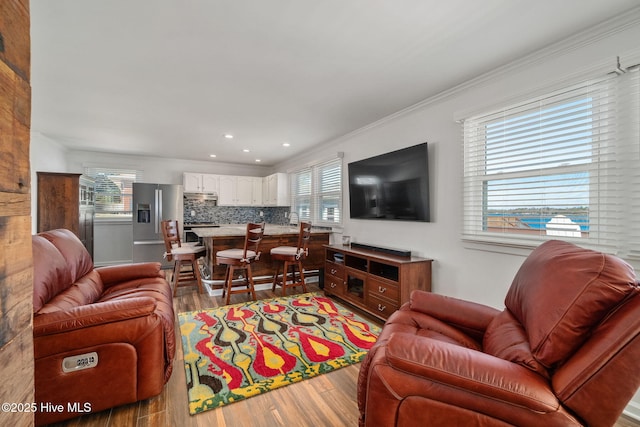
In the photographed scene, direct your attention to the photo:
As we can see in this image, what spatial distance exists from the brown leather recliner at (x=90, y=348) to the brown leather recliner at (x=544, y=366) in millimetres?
1301

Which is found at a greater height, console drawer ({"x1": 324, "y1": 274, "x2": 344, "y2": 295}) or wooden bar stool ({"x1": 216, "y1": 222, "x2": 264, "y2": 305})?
wooden bar stool ({"x1": 216, "y1": 222, "x2": 264, "y2": 305})

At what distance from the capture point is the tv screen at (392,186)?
119 inches

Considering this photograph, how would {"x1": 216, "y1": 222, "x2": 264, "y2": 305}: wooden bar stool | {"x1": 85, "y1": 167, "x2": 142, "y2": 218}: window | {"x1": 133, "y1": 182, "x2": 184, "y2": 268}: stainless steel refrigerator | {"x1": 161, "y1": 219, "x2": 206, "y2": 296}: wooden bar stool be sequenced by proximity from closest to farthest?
{"x1": 216, "y1": 222, "x2": 264, "y2": 305}: wooden bar stool, {"x1": 161, "y1": 219, "x2": 206, "y2": 296}: wooden bar stool, {"x1": 133, "y1": 182, "x2": 184, "y2": 268}: stainless steel refrigerator, {"x1": 85, "y1": 167, "x2": 142, "y2": 218}: window

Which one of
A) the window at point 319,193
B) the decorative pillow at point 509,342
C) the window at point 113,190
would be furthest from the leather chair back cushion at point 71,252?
the window at point 113,190

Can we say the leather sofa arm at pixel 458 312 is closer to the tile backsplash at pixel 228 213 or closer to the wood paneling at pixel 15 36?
the wood paneling at pixel 15 36

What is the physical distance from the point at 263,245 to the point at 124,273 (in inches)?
73.7

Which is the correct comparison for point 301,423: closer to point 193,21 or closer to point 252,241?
point 252,241

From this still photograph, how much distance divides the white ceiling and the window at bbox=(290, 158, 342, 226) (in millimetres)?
1265

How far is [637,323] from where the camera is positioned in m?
0.89

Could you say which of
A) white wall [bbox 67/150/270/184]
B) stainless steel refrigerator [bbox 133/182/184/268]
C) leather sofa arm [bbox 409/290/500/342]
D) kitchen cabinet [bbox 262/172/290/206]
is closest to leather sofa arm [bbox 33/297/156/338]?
leather sofa arm [bbox 409/290/500/342]

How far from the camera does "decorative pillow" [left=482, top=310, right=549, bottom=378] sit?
42.6 inches

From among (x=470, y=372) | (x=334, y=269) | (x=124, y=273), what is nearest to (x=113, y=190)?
(x=124, y=273)

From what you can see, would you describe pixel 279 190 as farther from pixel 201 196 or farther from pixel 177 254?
pixel 177 254

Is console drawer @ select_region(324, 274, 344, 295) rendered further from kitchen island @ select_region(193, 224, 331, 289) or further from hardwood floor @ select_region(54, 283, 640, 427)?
hardwood floor @ select_region(54, 283, 640, 427)
